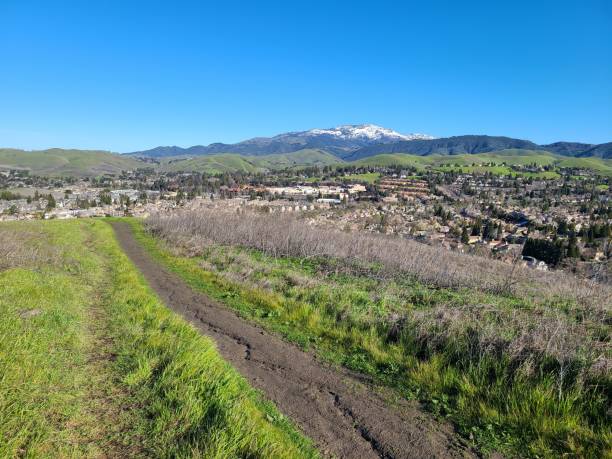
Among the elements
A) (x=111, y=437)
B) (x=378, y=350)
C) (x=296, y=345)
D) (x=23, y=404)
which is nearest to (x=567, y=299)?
(x=378, y=350)

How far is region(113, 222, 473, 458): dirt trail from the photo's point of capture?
4375 mm

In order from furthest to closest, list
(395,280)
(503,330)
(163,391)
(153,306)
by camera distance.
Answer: (395,280) → (153,306) → (503,330) → (163,391)

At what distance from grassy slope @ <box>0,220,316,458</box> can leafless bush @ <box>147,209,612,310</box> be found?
1077 cm

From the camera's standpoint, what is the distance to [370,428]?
469cm

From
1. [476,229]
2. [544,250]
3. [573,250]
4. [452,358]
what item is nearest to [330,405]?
[452,358]

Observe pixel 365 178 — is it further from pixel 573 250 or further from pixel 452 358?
pixel 452 358

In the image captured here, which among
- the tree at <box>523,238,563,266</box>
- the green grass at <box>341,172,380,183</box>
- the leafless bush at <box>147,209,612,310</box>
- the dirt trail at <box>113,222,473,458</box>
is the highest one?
the green grass at <box>341,172,380,183</box>

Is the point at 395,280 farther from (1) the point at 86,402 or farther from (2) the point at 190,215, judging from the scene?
(2) the point at 190,215

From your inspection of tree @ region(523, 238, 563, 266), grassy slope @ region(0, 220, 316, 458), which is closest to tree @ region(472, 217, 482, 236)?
tree @ region(523, 238, 563, 266)

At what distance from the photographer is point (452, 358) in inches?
255

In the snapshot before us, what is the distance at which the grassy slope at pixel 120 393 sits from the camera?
11.6 feet

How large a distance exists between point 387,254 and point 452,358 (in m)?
14.3

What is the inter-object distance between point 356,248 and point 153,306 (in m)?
16.2

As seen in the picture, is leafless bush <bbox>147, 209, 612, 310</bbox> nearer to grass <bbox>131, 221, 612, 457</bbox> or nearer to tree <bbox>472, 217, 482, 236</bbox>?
grass <bbox>131, 221, 612, 457</bbox>
